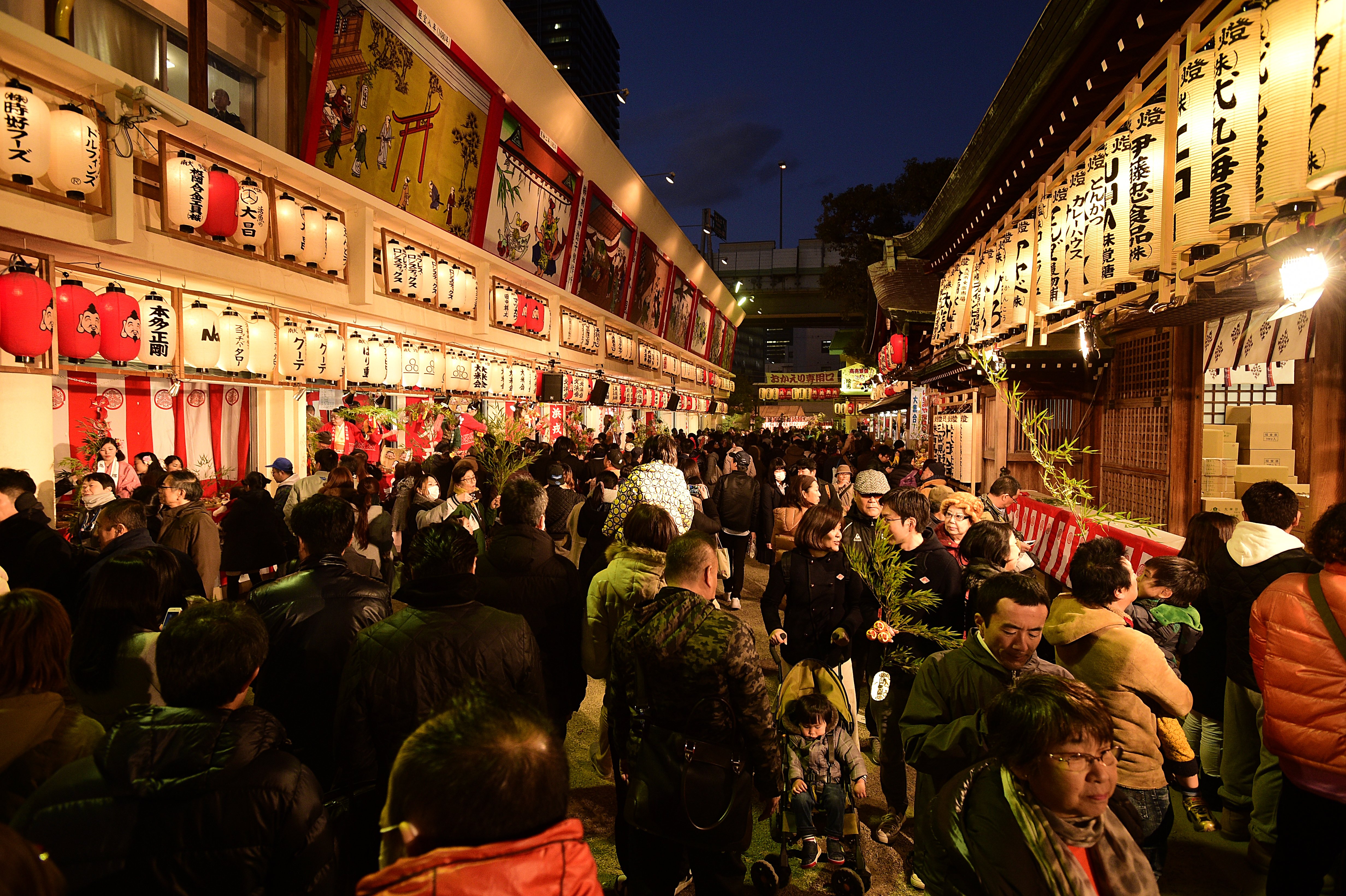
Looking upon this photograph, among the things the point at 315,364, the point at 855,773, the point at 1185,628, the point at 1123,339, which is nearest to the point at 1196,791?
the point at 1185,628

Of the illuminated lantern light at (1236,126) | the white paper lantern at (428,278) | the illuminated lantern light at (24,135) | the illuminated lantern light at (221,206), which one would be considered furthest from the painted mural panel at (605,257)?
the illuminated lantern light at (1236,126)

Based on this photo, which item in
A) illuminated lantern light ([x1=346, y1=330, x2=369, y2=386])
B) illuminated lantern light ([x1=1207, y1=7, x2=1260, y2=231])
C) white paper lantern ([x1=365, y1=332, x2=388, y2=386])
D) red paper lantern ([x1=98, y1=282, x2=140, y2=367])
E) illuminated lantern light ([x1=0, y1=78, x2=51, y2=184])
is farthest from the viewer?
white paper lantern ([x1=365, y1=332, x2=388, y2=386])

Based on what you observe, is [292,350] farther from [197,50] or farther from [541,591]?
[541,591]

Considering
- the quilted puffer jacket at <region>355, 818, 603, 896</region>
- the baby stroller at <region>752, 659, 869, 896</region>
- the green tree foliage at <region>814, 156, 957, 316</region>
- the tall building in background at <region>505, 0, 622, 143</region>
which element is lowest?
the baby stroller at <region>752, 659, 869, 896</region>

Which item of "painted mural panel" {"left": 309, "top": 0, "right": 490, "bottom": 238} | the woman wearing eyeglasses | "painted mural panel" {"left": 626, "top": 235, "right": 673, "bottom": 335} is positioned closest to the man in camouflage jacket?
the woman wearing eyeglasses

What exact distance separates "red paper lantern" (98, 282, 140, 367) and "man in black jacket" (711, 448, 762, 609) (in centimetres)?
622

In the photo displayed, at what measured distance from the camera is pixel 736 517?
27.1 ft

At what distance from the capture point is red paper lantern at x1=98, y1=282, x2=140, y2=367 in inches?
234

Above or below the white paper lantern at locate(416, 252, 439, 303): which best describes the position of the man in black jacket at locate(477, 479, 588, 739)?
below

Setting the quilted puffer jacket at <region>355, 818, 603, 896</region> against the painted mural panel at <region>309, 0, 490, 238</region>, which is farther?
the painted mural panel at <region>309, 0, 490, 238</region>

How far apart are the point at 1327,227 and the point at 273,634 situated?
5578mm

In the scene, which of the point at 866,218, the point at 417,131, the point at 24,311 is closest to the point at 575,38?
the point at 866,218

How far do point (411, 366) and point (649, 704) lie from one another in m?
9.12

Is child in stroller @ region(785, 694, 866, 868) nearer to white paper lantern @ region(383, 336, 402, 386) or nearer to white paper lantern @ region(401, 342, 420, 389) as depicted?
white paper lantern @ region(383, 336, 402, 386)
